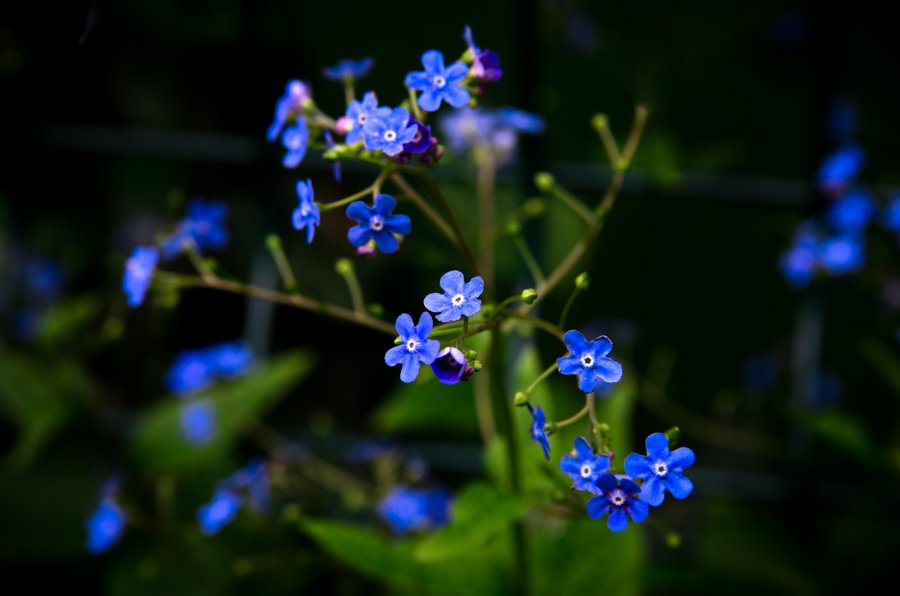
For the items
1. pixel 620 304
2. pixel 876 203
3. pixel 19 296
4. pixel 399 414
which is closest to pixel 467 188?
pixel 620 304

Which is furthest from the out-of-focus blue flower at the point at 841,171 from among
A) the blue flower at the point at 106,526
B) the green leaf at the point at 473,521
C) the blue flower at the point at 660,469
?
the blue flower at the point at 106,526

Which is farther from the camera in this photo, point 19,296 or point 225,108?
point 225,108

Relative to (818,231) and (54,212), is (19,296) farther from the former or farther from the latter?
(818,231)

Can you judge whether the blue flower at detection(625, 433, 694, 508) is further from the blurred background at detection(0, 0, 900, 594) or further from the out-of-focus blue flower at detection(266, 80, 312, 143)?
the blurred background at detection(0, 0, 900, 594)

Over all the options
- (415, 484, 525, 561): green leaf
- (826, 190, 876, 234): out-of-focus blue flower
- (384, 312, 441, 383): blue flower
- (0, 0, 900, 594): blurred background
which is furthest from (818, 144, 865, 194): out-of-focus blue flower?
(384, 312, 441, 383): blue flower

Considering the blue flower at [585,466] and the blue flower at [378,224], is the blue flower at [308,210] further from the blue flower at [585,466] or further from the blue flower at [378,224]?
the blue flower at [585,466]

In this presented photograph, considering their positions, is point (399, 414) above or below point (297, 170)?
below
